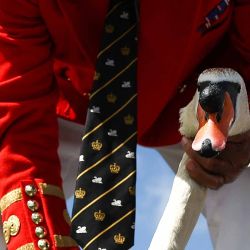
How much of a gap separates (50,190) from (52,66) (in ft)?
0.73

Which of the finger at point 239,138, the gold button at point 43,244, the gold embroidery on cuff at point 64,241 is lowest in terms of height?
the gold embroidery on cuff at point 64,241

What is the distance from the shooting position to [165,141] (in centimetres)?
204

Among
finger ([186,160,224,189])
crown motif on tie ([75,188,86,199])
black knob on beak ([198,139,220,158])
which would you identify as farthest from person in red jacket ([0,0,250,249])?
black knob on beak ([198,139,220,158])

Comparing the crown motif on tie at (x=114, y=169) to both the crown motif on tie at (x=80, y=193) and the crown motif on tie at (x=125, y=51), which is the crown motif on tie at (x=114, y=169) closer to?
the crown motif on tie at (x=80, y=193)

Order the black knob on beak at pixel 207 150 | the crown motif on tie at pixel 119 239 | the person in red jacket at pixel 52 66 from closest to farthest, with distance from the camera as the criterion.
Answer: the black knob on beak at pixel 207 150
the crown motif on tie at pixel 119 239
the person in red jacket at pixel 52 66

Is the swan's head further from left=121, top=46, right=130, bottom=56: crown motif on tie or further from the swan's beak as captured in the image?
left=121, top=46, right=130, bottom=56: crown motif on tie

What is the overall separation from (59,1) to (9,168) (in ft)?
0.90

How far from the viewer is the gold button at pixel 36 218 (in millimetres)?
1752

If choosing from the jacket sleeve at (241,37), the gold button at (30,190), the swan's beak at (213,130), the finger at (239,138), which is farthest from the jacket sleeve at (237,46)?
the gold button at (30,190)

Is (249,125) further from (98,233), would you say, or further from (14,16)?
(14,16)

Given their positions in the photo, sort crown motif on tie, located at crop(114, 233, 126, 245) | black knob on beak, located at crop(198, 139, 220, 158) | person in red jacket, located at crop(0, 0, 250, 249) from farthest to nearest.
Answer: person in red jacket, located at crop(0, 0, 250, 249) → crown motif on tie, located at crop(114, 233, 126, 245) → black knob on beak, located at crop(198, 139, 220, 158)

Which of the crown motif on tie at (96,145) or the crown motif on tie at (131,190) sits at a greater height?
the crown motif on tie at (96,145)

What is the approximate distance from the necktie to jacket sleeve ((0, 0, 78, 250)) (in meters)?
0.11

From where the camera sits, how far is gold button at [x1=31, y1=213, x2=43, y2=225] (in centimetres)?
175
